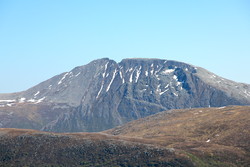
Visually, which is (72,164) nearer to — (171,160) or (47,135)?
(47,135)

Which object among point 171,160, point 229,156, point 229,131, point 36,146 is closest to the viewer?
point 171,160

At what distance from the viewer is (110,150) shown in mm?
146250

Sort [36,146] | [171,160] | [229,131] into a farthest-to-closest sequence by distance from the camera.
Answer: [229,131]
[36,146]
[171,160]

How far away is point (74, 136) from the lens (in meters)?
160

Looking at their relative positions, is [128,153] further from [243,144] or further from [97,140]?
[243,144]

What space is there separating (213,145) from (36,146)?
225 ft

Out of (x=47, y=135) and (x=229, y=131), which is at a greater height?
(x=47, y=135)

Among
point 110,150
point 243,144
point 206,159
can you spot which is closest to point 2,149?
point 110,150

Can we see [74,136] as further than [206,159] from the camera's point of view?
Yes

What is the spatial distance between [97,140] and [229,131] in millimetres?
64817

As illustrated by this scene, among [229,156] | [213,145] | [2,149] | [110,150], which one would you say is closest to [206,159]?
[229,156]

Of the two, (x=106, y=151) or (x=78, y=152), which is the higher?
(x=78, y=152)

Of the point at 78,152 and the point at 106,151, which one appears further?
the point at 78,152

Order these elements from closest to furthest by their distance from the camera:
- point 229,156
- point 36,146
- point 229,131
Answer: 1. point 229,156
2. point 36,146
3. point 229,131
